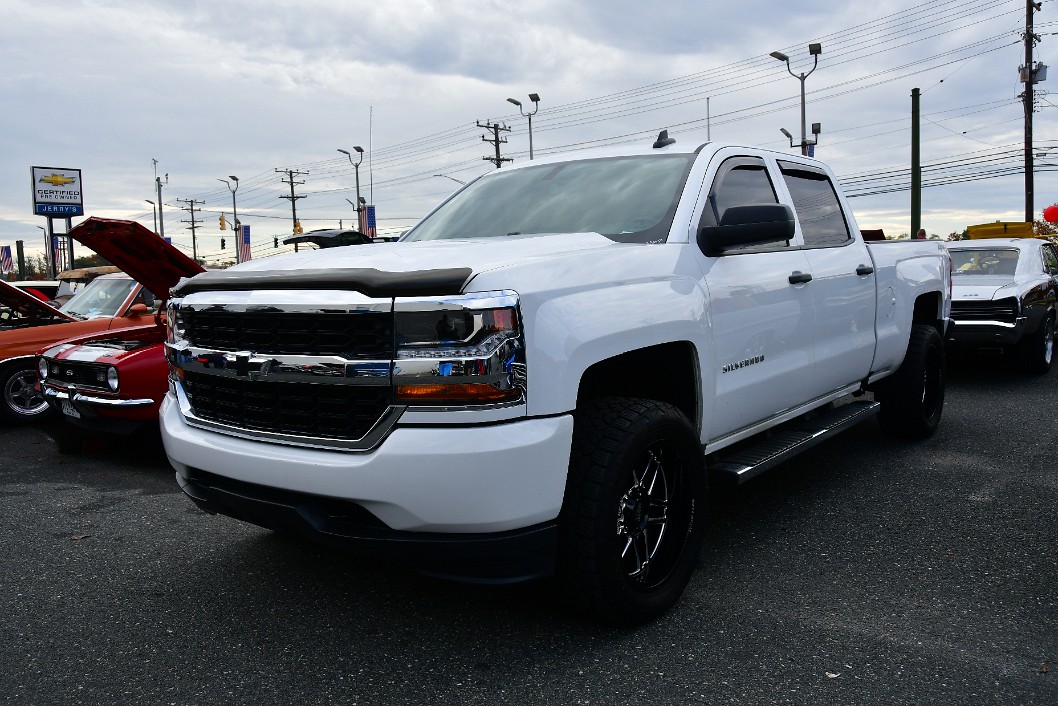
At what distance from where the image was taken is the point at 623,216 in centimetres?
387

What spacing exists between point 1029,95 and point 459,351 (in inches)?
1339

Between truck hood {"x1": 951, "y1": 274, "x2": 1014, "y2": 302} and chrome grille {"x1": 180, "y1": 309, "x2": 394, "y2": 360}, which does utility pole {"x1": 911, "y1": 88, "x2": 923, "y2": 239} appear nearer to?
truck hood {"x1": 951, "y1": 274, "x2": 1014, "y2": 302}

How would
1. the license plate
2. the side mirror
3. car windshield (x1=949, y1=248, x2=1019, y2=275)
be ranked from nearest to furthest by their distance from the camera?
the side mirror → the license plate → car windshield (x1=949, y1=248, x2=1019, y2=275)

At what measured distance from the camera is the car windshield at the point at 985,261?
398 inches

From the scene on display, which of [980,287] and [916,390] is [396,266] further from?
[980,287]

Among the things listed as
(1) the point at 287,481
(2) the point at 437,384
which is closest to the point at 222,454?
(1) the point at 287,481

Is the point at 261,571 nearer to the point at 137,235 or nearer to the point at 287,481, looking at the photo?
the point at 287,481

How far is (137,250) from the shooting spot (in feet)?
20.4

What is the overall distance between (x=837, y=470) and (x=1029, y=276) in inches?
236

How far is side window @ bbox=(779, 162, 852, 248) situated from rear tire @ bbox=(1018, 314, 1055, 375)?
541 cm

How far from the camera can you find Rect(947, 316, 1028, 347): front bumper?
8.95 meters

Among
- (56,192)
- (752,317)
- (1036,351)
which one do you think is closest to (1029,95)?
(1036,351)

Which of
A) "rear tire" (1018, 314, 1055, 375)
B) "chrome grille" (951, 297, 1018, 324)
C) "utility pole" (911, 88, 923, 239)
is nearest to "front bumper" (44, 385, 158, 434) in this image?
"chrome grille" (951, 297, 1018, 324)

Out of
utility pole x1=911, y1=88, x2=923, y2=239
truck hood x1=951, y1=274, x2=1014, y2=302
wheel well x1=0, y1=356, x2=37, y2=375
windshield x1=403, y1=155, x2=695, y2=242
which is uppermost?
utility pole x1=911, y1=88, x2=923, y2=239
